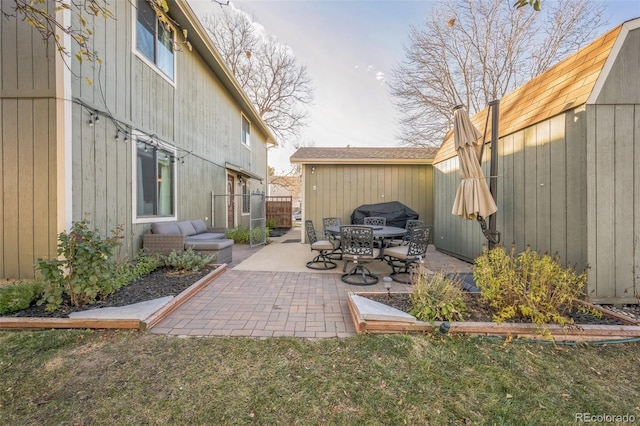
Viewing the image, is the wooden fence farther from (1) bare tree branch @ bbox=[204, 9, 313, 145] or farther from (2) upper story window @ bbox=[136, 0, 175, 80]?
(2) upper story window @ bbox=[136, 0, 175, 80]

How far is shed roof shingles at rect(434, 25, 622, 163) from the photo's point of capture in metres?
3.40

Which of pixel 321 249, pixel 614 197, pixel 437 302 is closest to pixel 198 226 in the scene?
pixel 321 249

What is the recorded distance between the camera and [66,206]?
3.78 m

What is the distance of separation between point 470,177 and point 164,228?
18.9 ft

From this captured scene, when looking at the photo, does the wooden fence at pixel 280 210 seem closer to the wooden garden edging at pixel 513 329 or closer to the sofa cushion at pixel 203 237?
the sofa cushion at pixel 203 237

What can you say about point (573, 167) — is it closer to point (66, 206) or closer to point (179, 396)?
point (179, 396)

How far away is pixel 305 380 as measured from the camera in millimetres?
2037

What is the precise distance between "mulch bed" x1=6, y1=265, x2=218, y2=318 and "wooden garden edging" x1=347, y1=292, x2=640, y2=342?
8.91ft

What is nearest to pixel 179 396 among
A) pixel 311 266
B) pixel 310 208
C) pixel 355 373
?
pixel 355 373

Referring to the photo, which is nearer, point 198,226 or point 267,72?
point 198,226

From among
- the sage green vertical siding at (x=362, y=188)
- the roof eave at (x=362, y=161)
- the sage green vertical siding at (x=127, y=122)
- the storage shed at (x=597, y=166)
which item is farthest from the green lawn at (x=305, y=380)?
the roof eave at (x=362, y=161)

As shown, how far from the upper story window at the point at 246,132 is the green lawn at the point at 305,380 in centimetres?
1091

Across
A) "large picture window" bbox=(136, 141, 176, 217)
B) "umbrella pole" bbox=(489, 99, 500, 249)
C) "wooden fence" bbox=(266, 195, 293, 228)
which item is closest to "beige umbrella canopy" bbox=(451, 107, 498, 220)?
"umbrella pole" bbox=(489, 99, 500, 249)

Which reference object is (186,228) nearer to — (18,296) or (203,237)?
(203,237)
